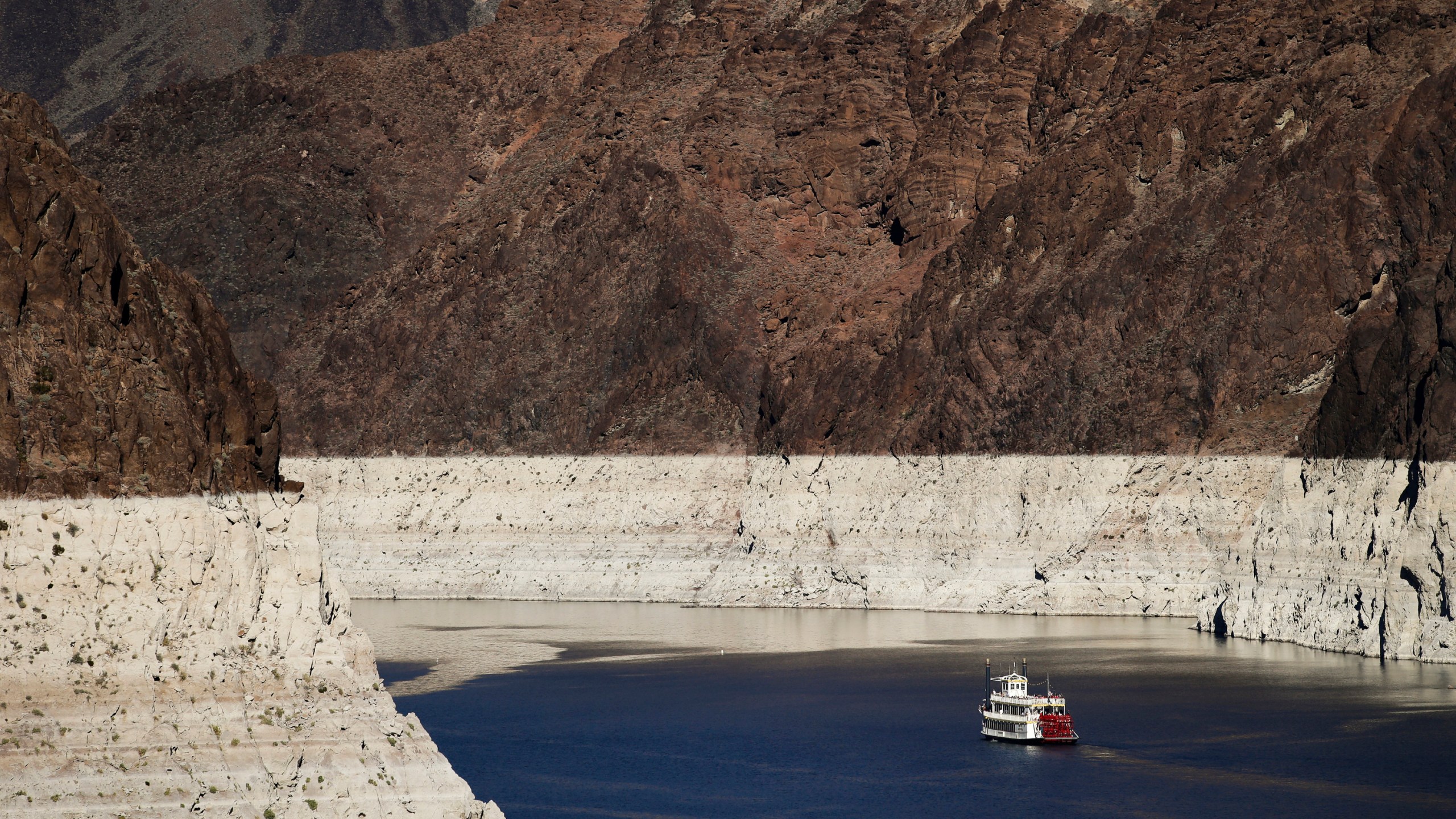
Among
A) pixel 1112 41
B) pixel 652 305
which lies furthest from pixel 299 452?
pixel 1112 41

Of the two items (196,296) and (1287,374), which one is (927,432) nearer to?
(1287,374)

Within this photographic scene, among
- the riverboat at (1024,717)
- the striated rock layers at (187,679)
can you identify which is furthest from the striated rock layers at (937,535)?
the striated rock layers at (187,679)

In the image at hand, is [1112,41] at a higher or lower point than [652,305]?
higher

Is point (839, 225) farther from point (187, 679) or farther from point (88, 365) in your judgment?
point (187, 679)

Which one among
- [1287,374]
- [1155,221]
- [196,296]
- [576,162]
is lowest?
[196,296]

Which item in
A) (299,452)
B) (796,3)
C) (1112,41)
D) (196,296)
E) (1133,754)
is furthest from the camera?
(796,3)

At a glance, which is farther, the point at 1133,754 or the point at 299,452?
the point at 299,452

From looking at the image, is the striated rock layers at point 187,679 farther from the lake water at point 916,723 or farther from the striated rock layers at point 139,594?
the lake water at point 916,723
